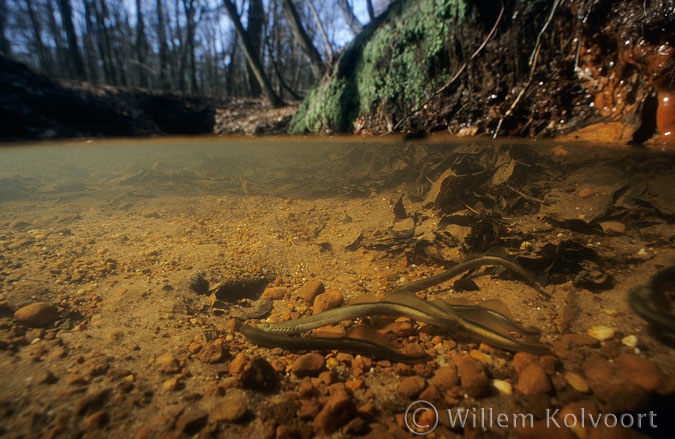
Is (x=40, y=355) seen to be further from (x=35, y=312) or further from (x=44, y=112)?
(x=44, y=112)

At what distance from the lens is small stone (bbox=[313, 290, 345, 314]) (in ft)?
5.09

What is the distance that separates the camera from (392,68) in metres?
5.76

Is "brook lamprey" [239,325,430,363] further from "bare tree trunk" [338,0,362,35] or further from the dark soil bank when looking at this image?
"bare tree trunk" [338,0,362,35]

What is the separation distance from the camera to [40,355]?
1221 millimetres

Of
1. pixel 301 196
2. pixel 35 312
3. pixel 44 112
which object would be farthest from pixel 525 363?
pixel 44 112

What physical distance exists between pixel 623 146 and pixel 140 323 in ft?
14.5

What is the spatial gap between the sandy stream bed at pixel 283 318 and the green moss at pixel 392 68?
9.86ft

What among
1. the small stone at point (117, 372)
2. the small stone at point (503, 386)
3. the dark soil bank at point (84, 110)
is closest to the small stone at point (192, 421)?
the small stone at point (117, 372)

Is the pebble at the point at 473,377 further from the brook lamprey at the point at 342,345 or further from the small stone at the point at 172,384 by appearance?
the small stone at the point at 172,384

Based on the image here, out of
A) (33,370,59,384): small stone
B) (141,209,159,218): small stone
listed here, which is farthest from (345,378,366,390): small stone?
(141,209,159,218): small stone

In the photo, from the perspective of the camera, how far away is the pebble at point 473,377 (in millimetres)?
1024

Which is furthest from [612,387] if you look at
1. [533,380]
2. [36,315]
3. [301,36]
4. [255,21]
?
[255,21]

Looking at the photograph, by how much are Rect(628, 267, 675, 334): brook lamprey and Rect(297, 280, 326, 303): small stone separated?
1.42 m

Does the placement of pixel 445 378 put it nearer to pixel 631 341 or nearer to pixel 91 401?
pixel 631 341
